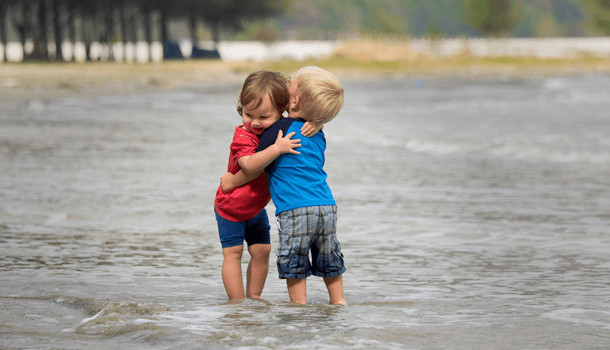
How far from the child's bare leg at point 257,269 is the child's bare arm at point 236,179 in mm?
335

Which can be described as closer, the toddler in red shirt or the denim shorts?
the toddler in red shirt

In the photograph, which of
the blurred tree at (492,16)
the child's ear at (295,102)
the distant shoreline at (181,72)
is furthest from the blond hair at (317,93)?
the blurred tree at (492,16)

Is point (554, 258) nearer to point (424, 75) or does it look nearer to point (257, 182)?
point (257, 182)

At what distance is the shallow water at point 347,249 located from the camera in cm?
343

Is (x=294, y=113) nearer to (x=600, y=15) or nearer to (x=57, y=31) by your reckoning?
(x=57, y=31)

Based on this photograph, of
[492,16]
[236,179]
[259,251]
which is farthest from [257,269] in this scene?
[492,16]

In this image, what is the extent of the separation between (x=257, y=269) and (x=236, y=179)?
485 mm

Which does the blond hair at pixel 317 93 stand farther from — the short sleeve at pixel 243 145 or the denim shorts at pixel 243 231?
the denim shorts at pixel 243 231

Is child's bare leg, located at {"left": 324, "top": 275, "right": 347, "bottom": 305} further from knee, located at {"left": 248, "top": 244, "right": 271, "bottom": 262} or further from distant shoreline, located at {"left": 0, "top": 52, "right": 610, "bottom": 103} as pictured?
distant shoreline, located at {"left": 0, "top": 52, "right": 610, "bottom": 103}

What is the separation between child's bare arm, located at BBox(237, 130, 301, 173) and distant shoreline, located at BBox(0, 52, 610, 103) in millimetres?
18957

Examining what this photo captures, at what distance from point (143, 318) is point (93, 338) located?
0.28 m

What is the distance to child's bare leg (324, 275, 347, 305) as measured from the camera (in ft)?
12.9

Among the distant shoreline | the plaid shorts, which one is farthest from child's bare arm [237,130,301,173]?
the distant shoreline

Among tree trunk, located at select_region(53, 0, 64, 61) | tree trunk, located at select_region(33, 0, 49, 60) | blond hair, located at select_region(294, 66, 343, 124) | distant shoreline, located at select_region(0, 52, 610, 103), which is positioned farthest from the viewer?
tree trunk, located at select_region(53, 0, 64, 61)
